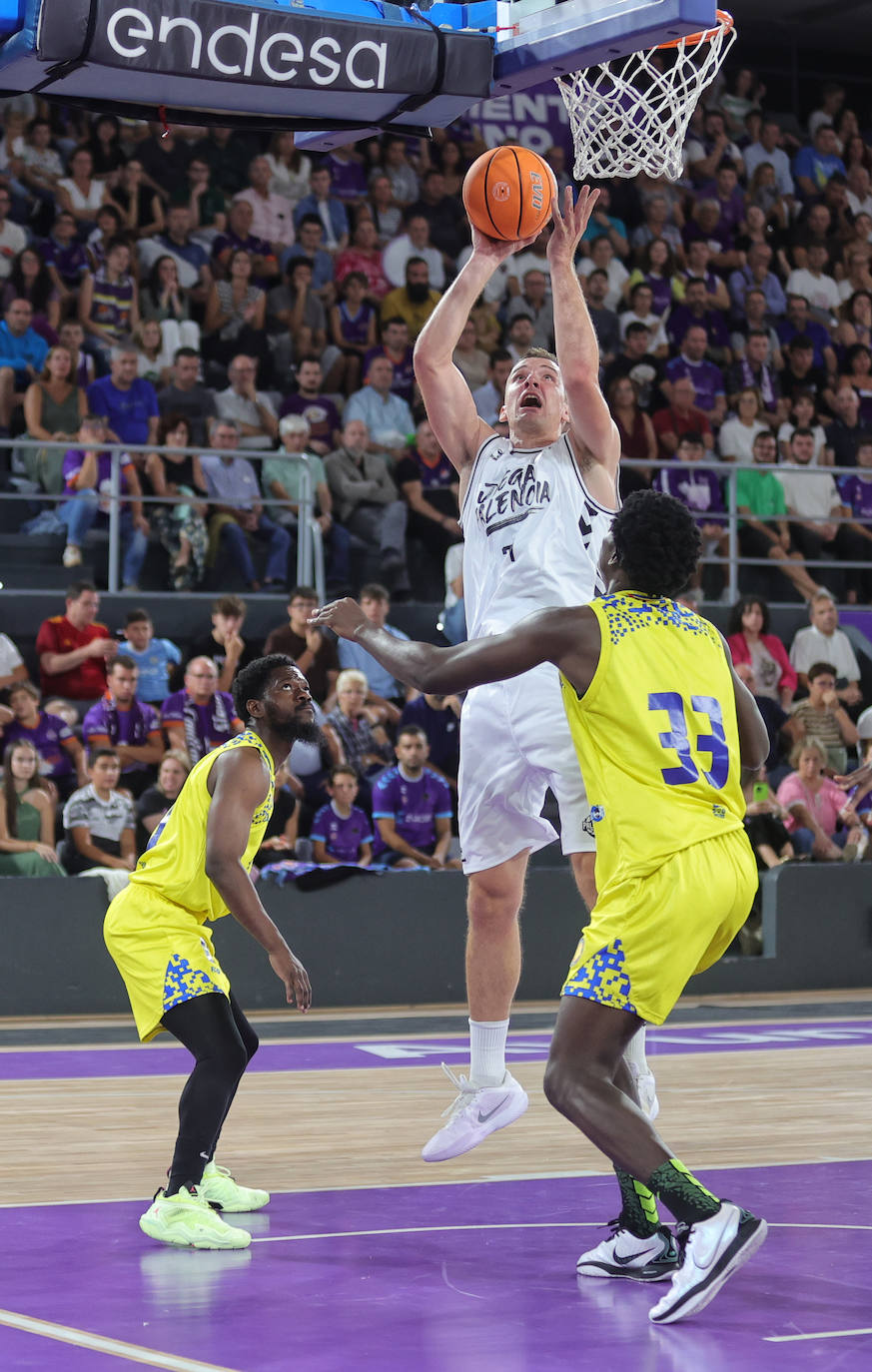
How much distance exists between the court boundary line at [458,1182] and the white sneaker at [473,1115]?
0.16 meters

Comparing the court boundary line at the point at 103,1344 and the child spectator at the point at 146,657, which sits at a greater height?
the child spectator at the point at 146,657

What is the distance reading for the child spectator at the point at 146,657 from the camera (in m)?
11.6

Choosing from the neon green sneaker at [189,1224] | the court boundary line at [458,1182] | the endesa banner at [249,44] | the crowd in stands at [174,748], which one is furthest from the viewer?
the crowd in stands at [174,748]

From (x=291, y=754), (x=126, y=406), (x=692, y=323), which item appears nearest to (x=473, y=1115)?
(x=291, y=754)

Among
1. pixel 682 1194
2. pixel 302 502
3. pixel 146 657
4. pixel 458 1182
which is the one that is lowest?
pixel 458 1182

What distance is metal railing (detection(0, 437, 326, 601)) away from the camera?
11.8m

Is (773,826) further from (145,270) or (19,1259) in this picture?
(19,1259)

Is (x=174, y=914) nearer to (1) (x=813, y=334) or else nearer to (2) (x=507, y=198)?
(2) (x=507, y=198)

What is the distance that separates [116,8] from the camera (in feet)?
20.2

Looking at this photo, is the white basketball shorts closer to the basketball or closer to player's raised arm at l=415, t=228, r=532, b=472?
player's raised arm at l=415, t=228, r=532, b=472

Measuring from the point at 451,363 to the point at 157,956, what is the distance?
208 cm

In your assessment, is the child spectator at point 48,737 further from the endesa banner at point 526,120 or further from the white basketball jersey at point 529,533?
the endesa banner at point 526,120

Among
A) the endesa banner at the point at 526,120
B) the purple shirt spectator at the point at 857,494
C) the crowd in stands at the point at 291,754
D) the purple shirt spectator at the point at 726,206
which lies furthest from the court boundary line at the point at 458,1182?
the purple shirt spectator at the point at 726,206

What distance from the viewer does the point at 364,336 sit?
46.7ft
